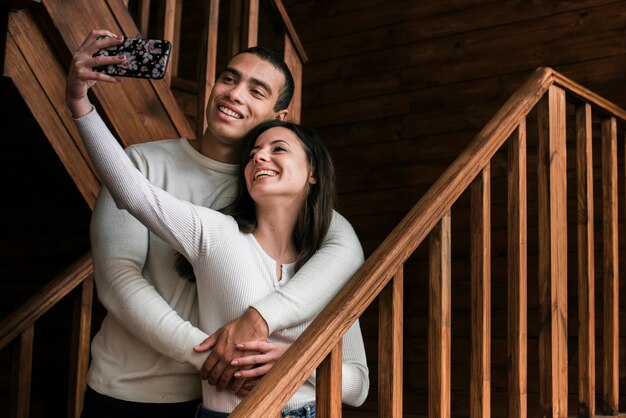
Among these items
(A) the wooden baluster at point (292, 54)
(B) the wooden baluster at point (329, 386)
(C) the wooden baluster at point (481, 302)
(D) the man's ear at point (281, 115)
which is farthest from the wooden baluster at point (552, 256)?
(A) the wooden baluster at point (292, 54)

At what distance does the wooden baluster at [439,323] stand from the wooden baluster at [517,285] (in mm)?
313

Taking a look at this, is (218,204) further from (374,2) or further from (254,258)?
(374,2)

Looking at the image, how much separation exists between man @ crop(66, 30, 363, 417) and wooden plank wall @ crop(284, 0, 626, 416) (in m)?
2.03

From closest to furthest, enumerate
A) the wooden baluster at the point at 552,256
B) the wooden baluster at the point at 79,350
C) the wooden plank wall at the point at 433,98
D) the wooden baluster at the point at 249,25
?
the wooden baluster at the point at 552,256, the wooden baluster at the point at 79,350, the wooden baluster at the point at 249,25, the wooden plank wall at the point at 433,98

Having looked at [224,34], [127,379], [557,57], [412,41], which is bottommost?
[127,379]

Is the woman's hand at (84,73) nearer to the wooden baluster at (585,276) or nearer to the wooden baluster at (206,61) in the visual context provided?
the wooden baluster at (206,61)

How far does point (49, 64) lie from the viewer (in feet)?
9.06

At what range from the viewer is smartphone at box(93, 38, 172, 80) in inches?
68.2

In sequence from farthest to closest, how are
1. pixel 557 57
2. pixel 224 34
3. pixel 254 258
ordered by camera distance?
pixel 224 34 → pixel 557 57 → pixel 254 258

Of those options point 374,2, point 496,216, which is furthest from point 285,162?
point 374,2

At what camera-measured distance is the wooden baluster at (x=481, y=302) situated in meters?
2.13

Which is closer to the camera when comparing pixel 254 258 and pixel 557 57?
pixel 254 258

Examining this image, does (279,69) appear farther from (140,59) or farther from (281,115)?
(140,59)

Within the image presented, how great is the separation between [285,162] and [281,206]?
0.32 ft
